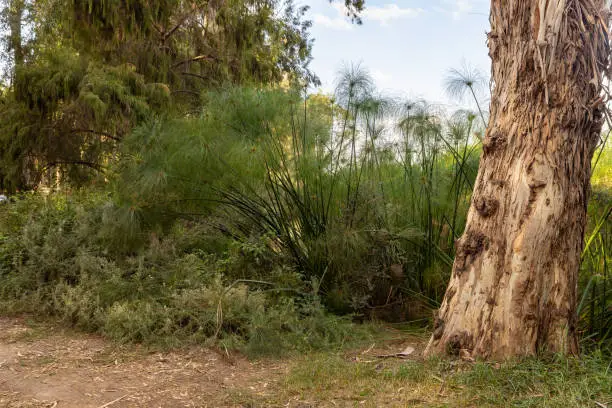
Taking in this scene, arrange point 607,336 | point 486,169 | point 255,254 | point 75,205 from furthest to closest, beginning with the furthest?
point 75,205 → point 255,254 → point 607,336 → point 486,169

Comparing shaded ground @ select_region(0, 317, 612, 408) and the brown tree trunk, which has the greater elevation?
the brown tree trunk

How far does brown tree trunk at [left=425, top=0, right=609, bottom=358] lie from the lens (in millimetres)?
3742

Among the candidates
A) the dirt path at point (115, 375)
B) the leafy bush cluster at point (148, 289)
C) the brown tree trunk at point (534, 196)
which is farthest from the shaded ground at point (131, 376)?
the brown tree trunk at point (534, 196)

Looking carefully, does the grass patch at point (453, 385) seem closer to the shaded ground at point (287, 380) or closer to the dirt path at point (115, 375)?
the shaded ground at point (287, 380)

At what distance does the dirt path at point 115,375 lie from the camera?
361 centimetres

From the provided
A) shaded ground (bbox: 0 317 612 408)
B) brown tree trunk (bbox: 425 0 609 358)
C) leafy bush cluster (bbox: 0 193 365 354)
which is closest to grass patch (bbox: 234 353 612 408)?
shaded ground (bbox: 0 317 612 408)

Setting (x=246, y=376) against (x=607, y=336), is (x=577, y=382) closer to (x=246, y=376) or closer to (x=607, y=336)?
(x=607, y=336)

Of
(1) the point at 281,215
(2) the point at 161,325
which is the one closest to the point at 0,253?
(2) the point at 161,325

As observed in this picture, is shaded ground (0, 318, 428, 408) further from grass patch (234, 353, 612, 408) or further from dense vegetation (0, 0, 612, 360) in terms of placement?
dense vegetation (0, 0, 612, 360)

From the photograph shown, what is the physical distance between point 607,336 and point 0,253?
232 inches

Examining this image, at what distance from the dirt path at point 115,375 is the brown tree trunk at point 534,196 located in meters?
1.38

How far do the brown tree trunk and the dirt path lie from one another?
4.52 ft

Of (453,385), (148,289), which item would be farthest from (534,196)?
(148,289)

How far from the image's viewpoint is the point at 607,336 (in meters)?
4.65
